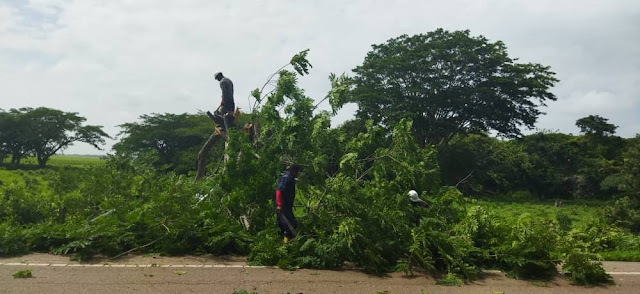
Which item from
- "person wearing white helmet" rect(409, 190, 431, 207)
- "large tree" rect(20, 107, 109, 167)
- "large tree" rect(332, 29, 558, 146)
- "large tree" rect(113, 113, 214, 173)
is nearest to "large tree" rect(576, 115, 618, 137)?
"large tree" rect(332, 29, 558, 146)

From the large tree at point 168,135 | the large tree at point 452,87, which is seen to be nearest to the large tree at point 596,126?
the large tree at point 452,87

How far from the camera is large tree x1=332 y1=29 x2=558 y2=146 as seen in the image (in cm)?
3091

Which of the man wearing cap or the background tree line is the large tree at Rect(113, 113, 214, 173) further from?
the man wearing cap

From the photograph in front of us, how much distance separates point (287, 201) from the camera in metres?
8.15

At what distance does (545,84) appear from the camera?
3173 cm

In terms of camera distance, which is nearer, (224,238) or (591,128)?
(224,238)

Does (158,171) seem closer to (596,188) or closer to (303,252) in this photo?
(303,252)

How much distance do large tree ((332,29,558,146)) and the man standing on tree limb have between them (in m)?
22.6

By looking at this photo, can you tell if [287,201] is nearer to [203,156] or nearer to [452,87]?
[203,156]

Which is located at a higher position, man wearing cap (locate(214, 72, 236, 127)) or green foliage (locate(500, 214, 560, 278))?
man wearing cap (locate(214, 72, 236, 127))

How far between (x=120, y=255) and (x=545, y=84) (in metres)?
29.8

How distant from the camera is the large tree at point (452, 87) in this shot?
3091 centimetres

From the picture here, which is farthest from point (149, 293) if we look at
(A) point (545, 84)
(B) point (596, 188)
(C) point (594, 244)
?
(B) point (596, 188)

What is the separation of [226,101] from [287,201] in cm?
350
